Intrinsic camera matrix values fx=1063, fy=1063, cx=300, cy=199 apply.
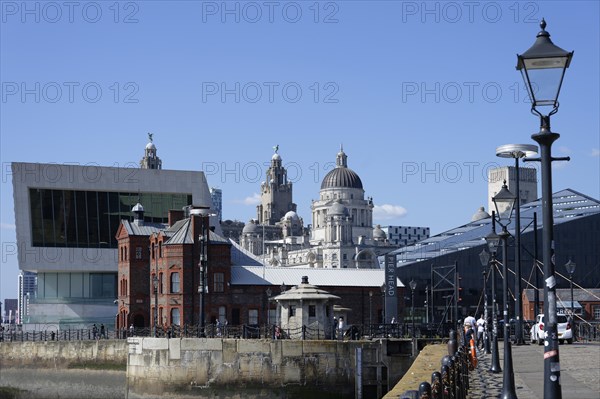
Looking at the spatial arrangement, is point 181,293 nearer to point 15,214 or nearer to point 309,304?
point 309,304

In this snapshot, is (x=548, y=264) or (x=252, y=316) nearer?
(x=548, y=264)

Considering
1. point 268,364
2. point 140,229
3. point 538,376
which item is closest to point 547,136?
point 538,376

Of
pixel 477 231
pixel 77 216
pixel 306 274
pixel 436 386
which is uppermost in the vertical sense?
pixel 77 216

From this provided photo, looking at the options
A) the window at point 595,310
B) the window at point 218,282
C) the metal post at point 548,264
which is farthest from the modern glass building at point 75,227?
the metal post at point 548,264

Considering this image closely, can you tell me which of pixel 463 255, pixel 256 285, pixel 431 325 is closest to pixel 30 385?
pixel 256 285

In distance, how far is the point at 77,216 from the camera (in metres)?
90.1

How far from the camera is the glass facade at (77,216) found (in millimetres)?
89250

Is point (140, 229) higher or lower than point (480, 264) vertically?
higher

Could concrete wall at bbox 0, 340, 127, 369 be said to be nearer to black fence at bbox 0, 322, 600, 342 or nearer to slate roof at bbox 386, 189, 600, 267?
black fence at bbox 0, 322, 600, 342

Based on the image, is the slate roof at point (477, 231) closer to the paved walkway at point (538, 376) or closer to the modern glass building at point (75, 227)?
the modern glass building at point (75, 227)

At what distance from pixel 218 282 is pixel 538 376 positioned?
4332 cm

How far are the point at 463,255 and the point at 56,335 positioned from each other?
110 feet

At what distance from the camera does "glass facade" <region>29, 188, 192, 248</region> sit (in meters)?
89.2

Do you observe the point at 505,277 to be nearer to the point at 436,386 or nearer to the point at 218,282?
the point at 436,386
